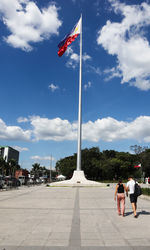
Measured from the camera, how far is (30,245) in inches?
189

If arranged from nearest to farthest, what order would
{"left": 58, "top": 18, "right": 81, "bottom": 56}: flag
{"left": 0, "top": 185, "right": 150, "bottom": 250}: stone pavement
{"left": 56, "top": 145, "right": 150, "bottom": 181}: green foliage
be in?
{"left": 0, "top": 185, "right": 150, "bottom": 250}: stone pavement, {"left": 58, "top": 18, "right": 81, "bottom": 56}: flag, {"left": 56, "top": 145, "right": 150, "bottom": 181}: green foliage

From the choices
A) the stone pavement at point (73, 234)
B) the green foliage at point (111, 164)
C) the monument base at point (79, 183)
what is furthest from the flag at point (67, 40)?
the green foliage at point (111, 164)

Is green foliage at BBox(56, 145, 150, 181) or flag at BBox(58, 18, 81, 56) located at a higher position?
flag at BBox(58, 18, 81, 56)

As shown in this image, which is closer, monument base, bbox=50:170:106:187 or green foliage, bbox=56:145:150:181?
monument base, bbox=50:170:106:187

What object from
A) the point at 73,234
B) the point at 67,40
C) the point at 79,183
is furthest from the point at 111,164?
the point at 73,234

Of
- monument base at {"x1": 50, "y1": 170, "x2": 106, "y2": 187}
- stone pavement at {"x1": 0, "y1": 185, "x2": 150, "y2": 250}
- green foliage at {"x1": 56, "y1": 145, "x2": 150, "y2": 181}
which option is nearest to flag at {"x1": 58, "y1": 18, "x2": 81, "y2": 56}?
monument base at {"x1": 50, "y1": 170, "x2": 106, "y2": 187}

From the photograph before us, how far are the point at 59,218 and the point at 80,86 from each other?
98.9 ft

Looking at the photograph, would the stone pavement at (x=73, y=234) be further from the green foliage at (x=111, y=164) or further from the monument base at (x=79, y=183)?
the green foliage at (x=111, y=164)

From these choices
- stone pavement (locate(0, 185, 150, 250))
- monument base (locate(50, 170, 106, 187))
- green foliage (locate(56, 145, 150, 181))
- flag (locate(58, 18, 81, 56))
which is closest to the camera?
stone pavement (locate(0, 185, 150, 250))

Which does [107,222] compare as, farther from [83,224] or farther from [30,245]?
[30,245]

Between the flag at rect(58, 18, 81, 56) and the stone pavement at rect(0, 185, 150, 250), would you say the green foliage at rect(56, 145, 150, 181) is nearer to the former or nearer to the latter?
the flag at rect(58, 18, 81, 56)

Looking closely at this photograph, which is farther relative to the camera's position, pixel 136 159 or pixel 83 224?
pixel 136 159

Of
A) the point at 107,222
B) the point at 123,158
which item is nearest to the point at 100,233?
the point at 107,222

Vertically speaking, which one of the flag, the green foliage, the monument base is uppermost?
the flag
